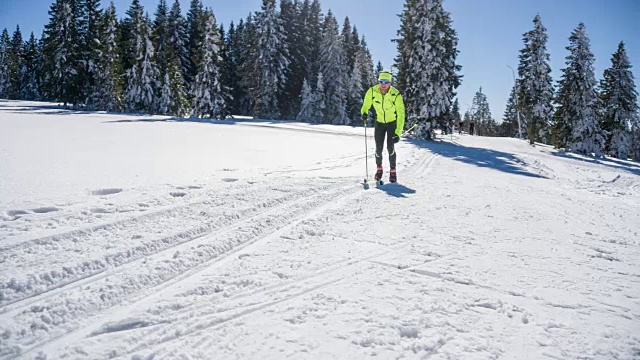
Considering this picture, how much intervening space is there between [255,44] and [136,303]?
41.4 meters

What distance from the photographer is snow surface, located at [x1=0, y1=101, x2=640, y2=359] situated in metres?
2.09

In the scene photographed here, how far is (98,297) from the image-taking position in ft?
7.98

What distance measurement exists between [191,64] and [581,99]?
4356 cm

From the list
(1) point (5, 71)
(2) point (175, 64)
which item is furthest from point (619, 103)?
(1) point (5, 71)

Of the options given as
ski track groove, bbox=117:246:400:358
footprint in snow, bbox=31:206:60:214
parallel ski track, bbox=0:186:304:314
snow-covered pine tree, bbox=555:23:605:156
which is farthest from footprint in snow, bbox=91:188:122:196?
snow-covered pine tree, bbox=555:23:605:156

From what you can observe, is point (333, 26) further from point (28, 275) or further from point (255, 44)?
point (28, 275)

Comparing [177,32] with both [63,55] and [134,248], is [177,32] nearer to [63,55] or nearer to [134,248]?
[63,55]

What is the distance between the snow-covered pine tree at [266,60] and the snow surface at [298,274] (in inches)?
1366

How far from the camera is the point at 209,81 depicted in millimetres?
33438

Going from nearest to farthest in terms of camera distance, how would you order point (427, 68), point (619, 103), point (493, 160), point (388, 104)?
point (388, 104), point (493, 160), point (427, 68), point (619, 103)

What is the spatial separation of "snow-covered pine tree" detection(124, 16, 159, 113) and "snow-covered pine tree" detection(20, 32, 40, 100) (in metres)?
38.5

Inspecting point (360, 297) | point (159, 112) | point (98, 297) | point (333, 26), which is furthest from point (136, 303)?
point (333, 26)

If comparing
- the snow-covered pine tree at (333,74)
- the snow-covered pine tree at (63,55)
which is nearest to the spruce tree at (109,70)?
the snow-covered pine tree at (63,55)

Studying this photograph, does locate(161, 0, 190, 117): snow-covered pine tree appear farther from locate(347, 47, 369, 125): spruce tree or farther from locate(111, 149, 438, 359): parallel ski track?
locate(111, 149, 438, 359): parallel ski track
